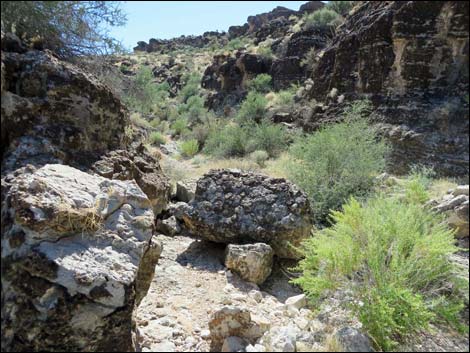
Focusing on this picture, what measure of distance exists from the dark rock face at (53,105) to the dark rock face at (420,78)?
24.8 feet

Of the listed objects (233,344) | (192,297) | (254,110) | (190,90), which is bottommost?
(192,297)

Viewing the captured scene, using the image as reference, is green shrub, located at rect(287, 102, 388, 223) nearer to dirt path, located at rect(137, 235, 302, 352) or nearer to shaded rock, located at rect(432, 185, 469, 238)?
shaded rock, located at rect(432, 185, 469, 238)

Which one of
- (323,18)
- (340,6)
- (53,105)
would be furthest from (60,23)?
(340,6)

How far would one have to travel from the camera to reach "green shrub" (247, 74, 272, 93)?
20703 mm

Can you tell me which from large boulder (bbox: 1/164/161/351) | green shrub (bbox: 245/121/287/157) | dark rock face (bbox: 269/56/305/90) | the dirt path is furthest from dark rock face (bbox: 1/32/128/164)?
dark rock face (bbox: 269/56/305/90)

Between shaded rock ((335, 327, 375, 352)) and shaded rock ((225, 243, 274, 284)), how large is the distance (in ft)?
4.55

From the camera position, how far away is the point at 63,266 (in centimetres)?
209

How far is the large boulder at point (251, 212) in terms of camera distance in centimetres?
426

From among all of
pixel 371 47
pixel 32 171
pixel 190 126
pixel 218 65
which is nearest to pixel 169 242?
pixel 32 171

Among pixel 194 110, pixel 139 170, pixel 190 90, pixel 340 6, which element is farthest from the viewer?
pixel 190 90

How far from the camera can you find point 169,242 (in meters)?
4.71

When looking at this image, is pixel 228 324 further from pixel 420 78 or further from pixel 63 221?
pixel 420 78

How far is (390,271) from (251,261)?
4.78ft

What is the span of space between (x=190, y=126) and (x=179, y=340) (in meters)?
18.0
